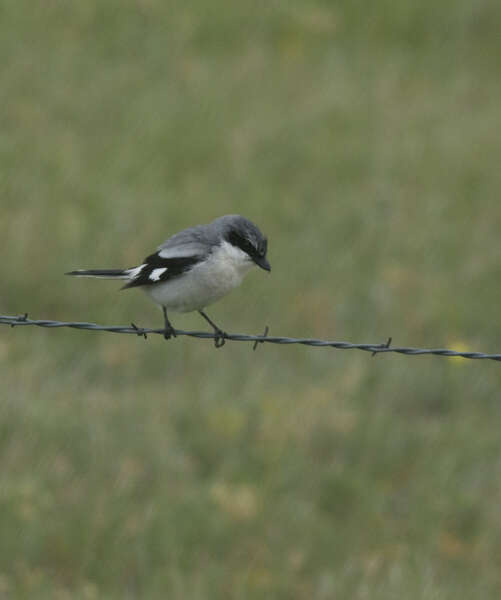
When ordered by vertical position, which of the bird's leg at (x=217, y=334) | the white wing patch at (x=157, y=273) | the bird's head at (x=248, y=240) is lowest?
the bird's leg at (x=217, y=334)

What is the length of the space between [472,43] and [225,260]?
14.3m

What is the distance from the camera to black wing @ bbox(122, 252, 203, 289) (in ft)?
18.2

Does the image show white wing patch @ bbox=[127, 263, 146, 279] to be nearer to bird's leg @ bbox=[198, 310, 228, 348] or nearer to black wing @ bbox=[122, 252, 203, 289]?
black wing @ bbox=[122, 252, 203, 289]

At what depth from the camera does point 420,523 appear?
301 inches

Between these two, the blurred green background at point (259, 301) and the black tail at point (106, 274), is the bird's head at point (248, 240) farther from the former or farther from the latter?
the blurred green background at point (259, 301)

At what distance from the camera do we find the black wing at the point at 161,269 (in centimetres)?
554

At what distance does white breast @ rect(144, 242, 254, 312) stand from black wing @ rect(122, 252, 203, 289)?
0.04m

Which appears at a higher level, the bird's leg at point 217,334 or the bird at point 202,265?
the bird at point 202,265

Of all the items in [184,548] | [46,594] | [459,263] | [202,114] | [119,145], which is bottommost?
[46,594]

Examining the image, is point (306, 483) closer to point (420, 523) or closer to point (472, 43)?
point (420, 523)

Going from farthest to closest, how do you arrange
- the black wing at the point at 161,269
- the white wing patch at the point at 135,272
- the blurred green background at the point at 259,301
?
the blurred green background at the point at 259,301 < the white wing patch at the point at 135,272 < the black wing at the point at 161,269

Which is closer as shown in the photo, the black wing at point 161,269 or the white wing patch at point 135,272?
the black wing at point 161,269

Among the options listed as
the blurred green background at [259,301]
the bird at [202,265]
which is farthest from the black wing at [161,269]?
the blurred green background at [259,301]

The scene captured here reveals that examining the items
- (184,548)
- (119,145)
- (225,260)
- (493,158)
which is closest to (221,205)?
(119,145)
